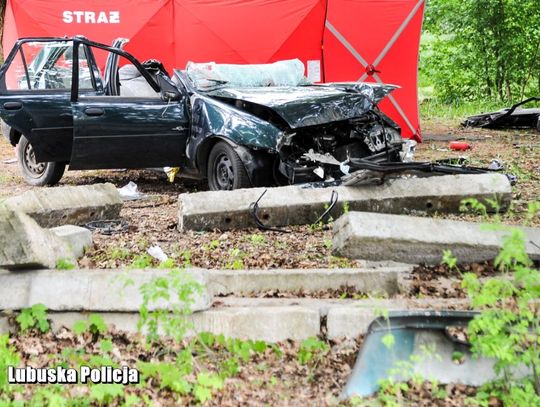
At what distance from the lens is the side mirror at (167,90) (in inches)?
350

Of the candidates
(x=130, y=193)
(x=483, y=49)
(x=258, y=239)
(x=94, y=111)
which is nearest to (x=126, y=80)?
(x=94, y=111)

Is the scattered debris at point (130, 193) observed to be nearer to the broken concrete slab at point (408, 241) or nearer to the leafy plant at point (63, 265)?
the leafy plant at point (63, 265)

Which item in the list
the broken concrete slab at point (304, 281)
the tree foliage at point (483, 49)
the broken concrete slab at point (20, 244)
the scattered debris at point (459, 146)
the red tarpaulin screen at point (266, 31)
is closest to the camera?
the broken concrete slab at point (20, 244)

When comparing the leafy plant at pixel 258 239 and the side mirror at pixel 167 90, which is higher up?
the side mirror at pixel 167 90

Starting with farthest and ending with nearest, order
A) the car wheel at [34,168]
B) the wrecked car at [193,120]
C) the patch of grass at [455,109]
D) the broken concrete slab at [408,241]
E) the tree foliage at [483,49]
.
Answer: the tree foliage at [483,49]
the patch of grass at [455,109]
the car wheel at [34,168]
the wrecked car at [193,120]
the broken concrete slab at [408,241]

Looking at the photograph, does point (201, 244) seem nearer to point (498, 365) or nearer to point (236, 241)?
point (236, 241)

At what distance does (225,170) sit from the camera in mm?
8266

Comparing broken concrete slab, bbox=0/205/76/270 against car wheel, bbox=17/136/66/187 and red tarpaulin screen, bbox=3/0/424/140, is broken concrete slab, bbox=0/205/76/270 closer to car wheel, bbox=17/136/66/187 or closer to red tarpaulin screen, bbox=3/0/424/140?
car wheel, bbox=17/136/66/187

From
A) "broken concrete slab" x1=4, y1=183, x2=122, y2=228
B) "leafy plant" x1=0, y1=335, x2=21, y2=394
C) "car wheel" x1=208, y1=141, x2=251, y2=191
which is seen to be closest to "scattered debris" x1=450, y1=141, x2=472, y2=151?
"car wheel" x1=208, y1=141, x2=251, y2=191

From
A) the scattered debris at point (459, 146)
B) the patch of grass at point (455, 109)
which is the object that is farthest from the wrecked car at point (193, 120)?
the patch of grass at point (455, 109)

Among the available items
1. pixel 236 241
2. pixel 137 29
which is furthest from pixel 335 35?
pixel 236 241

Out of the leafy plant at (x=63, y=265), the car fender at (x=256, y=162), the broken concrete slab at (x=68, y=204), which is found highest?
the car fender at (x=256, y=162)

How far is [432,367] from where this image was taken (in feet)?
13.3

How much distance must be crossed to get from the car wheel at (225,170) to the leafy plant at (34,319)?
3.71 metres
